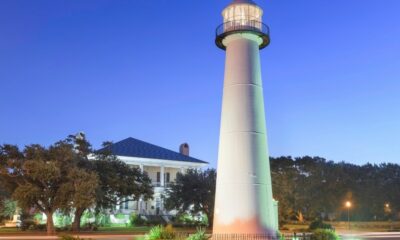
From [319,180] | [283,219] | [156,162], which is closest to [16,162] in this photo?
[156,162]

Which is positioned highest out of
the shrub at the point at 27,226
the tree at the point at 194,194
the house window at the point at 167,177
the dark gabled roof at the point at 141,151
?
the dark gabled roof at the point at 141,151

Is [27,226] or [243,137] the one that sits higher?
[243,137]

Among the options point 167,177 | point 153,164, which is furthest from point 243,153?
point 167,177

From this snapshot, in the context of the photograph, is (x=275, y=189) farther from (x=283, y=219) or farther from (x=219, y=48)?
(x=219, y=48)

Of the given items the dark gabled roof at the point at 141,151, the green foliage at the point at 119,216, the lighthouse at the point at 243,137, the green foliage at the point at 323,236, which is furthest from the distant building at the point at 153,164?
the lighthouse at the point at 243,137

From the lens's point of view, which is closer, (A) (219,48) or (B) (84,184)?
(A) (219,48)

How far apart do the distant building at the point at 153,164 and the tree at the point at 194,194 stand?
25.5 ft

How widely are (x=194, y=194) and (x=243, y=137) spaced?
31805mm

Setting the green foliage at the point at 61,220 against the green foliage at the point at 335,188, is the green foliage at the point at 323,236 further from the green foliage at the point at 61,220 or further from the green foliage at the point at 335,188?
the green foliage at the point at 335,188

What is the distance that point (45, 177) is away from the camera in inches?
1500

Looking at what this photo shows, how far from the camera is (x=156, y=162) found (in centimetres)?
6900

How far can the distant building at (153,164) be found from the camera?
6581 cm

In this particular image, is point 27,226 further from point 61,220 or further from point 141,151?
point 141,151

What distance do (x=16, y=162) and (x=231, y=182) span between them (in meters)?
22.3
